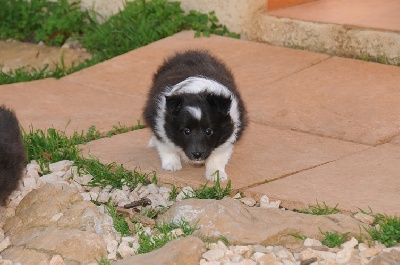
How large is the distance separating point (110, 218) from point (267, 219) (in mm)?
1035

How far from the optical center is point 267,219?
5.71 meters

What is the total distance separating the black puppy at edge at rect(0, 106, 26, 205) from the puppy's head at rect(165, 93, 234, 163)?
41.7 inches

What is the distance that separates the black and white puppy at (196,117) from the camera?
21.2 feet

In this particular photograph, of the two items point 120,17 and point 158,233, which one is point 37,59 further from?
point 158,233

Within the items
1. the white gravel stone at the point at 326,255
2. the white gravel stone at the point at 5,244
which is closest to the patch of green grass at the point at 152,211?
the white gravel stone at the point at 5,244

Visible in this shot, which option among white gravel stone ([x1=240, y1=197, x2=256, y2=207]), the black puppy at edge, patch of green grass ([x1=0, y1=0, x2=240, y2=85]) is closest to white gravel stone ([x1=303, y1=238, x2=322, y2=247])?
white gravel stone ([x1=240, y1=197, x2=256, y2=207])

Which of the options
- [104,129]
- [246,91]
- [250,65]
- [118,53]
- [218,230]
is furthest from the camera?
[118,53]

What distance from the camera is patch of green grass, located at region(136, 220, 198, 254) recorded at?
5.57m

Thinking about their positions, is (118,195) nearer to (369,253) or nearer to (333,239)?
(333,239)

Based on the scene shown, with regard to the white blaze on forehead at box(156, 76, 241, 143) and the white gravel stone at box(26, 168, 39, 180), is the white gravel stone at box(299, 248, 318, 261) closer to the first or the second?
the white blaze on forehead at box(156, 76, 241, 143)

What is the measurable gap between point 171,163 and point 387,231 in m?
1.95

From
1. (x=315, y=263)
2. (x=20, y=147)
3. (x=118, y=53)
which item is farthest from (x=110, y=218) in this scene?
(x=118, y=53)

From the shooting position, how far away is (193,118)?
648 cm

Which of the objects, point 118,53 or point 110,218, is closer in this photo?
point 110,218
